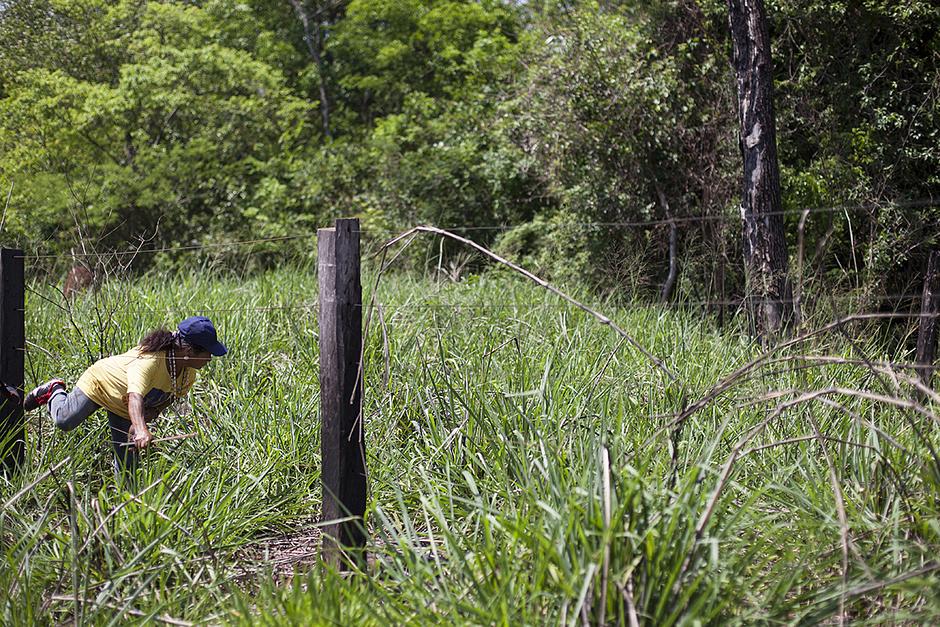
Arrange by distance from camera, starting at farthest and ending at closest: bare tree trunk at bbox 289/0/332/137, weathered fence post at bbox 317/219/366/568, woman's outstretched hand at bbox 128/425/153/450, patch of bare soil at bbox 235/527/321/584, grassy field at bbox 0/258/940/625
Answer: bare tree trunk at bbox 289/0/332/137, woman's outstretched hand at bbox 128/425/153/450, patch of bare soil at bbox 235/527/321/584, weathered fence post at bbox 317/219/366/568, grassy field at bbox 0/258/940/625

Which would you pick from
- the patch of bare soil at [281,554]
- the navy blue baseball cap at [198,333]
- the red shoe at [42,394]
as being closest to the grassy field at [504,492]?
the patch of bare soil at [281,554]

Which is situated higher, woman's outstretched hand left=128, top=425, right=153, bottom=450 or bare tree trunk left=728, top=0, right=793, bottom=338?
bare tree trunk left=728, top=0, right=793, bottom=338

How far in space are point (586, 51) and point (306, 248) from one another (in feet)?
17.6

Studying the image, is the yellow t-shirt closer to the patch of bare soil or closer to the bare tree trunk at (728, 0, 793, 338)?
the patch of bare soil

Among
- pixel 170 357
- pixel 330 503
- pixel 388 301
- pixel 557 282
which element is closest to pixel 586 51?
pixel 557 282

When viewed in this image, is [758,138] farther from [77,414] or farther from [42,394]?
[42,394]

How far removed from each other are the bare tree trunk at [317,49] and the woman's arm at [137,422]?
14.9 meters

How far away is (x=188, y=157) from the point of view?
52.9ft

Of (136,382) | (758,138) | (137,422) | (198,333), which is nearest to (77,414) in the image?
→ (136,382)

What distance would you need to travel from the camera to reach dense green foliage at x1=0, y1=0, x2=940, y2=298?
10.1 m

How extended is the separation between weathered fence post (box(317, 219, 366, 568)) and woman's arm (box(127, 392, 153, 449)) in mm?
1227

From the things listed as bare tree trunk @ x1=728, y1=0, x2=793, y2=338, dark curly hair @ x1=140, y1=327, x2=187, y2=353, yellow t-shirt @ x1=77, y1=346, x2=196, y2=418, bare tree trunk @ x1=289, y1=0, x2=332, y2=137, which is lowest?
yellow t-shirt @ x1=77, y1=346, x2=196, y2=418

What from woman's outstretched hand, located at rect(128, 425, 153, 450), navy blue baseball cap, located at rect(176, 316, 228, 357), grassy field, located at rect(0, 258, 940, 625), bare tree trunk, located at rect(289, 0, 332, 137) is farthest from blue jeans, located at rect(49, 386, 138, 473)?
bare tree trunk, located at rect(289, 0, 332, 137)

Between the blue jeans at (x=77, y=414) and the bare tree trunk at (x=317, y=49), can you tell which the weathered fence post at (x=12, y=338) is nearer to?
the blue jeans at (x=77, y=414)
